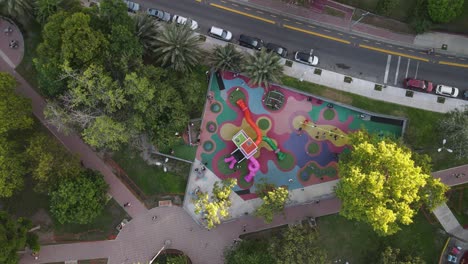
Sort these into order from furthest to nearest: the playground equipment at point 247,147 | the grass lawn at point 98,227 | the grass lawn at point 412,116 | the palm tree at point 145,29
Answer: the grass lawn at point 98,227 < the grass lawn at point 412,116 < the playground equipment at point 247,147 < the palm tree at point 145,29

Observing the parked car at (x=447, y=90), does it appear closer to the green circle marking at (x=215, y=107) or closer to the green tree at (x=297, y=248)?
the green tree at (x=297, y=248)

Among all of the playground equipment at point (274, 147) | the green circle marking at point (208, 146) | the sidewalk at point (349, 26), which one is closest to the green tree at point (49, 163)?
the green circle marking at point (208, 146)

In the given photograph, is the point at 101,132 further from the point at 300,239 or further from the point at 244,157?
the point at 300,239

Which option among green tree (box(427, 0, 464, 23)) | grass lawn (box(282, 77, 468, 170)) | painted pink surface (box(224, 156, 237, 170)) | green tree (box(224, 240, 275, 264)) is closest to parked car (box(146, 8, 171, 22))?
grass lawn (box(282, 77, 468, 170))

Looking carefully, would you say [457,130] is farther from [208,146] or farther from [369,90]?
[208,146]

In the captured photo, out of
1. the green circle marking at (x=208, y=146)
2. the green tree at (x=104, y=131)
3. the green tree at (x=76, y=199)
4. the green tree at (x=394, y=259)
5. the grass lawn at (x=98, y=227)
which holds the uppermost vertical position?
the green tree at (x=104, y=131)

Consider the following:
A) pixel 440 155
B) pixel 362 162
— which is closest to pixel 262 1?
pixel 362 162

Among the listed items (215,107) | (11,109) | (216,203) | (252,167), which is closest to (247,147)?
(252,167)
